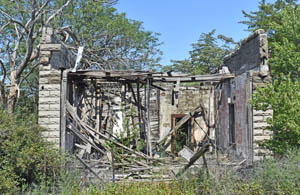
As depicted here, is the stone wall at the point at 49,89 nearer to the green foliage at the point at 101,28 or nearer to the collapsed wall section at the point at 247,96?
the collapsed wall section at the point at 247,96

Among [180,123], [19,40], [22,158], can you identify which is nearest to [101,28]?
[19,40]

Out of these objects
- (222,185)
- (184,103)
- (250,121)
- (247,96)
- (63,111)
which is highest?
(247,96)

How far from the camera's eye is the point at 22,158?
6266 millimetres

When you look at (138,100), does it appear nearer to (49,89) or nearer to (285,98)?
(49,89)

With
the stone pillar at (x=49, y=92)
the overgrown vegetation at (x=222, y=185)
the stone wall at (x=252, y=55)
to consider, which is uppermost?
the stone wall at (x=252, y=55)

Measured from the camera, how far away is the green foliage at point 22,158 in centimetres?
612

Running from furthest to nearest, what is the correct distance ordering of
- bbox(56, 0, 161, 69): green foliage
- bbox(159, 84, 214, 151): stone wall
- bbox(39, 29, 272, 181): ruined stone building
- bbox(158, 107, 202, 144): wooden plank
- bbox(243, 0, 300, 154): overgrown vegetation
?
bbox(56, 0, 161, 69): green foliage, bbox(159, 84, 214, 151): stone wall, bbox(158, 107, 202, 144): wooden plank, bbox(39, 29, 272, 181): ruined stone building, bbox(243, 0, 300, 154): overgrown vegetation

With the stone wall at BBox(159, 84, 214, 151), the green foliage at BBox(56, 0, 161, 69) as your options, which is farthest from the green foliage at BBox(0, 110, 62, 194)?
the green foliage at BBox(56, 0, 161, 69)

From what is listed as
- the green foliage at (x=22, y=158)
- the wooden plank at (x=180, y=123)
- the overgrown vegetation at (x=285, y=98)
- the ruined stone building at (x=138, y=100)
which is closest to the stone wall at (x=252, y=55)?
the ruined stone building at (x=138, y=100)

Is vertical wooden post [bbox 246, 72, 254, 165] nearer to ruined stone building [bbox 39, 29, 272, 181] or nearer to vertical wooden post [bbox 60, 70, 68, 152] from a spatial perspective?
ruined stone building [bbox 39, 29, 272, 181]

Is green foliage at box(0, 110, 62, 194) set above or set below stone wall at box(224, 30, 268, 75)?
below

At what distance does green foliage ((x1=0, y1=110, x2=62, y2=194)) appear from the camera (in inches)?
241

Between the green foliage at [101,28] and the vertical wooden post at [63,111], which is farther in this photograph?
the green foliage at [101,28]

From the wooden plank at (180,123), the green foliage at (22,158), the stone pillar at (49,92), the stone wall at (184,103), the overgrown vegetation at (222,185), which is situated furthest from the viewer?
the stone wall at (184,103)
